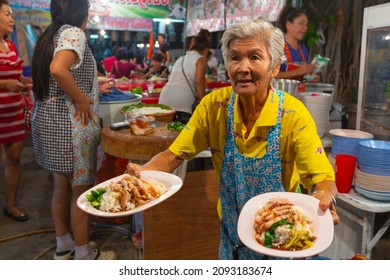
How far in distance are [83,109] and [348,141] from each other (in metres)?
1.75

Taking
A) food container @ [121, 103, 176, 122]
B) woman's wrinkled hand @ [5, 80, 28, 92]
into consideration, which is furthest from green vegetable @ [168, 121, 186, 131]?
woman's wrinkled hand @ [5, 80, 28, 92]

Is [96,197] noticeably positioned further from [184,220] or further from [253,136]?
[184,220]

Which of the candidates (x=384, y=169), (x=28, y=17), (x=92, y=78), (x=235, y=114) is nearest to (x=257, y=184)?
(x=235, y=114)

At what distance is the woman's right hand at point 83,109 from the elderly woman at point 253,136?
105 centimetres

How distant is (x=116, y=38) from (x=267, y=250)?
12.6 m

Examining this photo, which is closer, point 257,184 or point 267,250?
point 267,250

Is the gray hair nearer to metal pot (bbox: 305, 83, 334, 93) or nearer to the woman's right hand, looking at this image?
the woman's right hand

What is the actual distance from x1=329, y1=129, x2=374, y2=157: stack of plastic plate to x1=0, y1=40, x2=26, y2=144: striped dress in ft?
9.24

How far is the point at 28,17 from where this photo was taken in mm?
7449

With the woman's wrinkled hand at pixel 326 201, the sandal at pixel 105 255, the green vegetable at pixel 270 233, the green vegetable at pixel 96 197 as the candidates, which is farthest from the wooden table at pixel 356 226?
the sandal at pixel 105 255

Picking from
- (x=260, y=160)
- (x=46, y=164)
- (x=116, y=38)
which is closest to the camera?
(x=260, y=160)

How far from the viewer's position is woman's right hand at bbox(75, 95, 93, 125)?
2523 mm

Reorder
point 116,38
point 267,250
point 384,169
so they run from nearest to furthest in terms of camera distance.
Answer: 1. point 267,250
2. point 384,169
3. point 116,38

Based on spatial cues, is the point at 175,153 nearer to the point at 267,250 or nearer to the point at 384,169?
the point at 267,250
